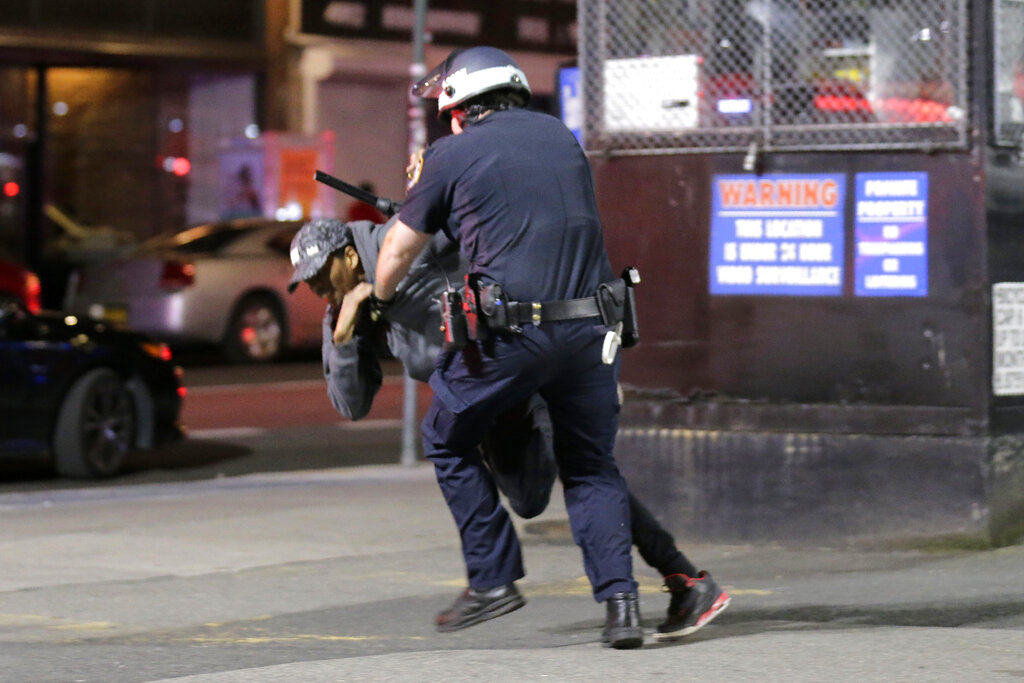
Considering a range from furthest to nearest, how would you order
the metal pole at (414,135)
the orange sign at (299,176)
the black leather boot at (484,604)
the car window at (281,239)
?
the orange sign at (299,176)
the car window at (281,239)
the metal pole at (414,135)
the black leather boot at (484,604)

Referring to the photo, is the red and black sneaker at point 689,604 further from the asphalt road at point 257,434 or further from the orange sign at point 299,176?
the orange sign at point 299,176

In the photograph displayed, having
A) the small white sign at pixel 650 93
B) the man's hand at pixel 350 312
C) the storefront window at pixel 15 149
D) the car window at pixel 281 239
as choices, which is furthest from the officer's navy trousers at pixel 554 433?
the storefront window at pixel 15 149

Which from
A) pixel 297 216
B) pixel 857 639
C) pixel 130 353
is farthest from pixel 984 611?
pixel 297 216

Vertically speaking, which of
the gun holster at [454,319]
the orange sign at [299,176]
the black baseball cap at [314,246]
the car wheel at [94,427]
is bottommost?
the car wheel at [94,427]

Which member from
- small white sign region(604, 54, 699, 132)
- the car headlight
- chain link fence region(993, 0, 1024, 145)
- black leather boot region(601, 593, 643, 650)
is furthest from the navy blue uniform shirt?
the car headlight

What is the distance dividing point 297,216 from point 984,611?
20387 mm

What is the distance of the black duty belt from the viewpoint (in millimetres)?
5582

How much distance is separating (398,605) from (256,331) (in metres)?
13.0

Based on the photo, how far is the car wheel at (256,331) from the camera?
1967cm

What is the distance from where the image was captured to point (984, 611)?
655 centimetres

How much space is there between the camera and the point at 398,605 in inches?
278

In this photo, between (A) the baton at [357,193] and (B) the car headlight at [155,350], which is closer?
(A) the baton at [357,193]

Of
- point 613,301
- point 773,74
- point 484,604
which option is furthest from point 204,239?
point 613,301

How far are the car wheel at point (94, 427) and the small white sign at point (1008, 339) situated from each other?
571 cm
